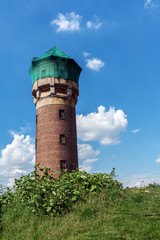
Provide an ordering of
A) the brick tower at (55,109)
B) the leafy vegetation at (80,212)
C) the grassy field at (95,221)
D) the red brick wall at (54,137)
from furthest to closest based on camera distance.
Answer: the brick tower at (55,109), the red brick wall at (54,137), the leafy vegetation at (80,212), the grassy field at (95,221)

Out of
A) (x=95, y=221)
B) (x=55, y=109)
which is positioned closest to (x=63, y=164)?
(x=55, y=109)

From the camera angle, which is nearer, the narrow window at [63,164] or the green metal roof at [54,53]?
the narrow window at [63,164]

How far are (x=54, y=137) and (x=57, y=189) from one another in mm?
11729

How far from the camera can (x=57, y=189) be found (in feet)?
34.7

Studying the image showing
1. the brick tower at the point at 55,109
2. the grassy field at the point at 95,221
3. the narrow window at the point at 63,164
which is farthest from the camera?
the brick tower at the point at 55,109

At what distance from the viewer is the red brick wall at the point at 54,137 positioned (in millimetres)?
21609

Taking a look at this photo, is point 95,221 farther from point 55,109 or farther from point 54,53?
point 54,53

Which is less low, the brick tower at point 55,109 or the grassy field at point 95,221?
the brick tower at point 55,109

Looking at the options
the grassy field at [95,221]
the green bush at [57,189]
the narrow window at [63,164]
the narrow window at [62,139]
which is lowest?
the grassy field at [95,221]

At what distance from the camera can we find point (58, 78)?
23.6 m

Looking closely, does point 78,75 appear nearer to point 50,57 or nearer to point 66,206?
point 50,57

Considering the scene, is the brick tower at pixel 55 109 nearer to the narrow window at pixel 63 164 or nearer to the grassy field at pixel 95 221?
the narrow window at pixel 63 164

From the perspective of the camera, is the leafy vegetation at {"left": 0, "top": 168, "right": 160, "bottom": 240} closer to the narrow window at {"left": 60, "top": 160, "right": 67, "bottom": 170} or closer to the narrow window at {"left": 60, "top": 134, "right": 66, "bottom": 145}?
the narrow window at {"left": 60, "top": 160, "right": 67, "bottom": 170}

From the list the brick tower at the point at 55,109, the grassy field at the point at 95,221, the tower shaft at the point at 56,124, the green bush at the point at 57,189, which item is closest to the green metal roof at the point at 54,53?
the brick tower at the point at 55,109
